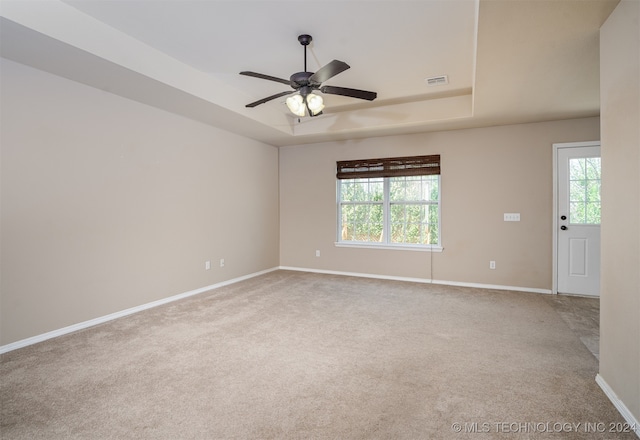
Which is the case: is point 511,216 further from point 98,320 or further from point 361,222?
point 98,320

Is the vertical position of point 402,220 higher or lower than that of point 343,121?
lower

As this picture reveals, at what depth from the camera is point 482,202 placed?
491 cm

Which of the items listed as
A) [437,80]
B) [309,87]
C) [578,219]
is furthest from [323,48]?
[578,219]

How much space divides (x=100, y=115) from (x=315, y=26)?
2.43m

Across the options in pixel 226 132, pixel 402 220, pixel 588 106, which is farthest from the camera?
pixel 402 220

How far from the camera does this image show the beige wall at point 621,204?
1.72 m

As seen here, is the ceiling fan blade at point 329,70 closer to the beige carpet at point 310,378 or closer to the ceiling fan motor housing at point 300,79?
the ceiling fan motor housing at point 300,79

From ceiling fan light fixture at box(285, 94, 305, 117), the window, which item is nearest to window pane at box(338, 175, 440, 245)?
the window

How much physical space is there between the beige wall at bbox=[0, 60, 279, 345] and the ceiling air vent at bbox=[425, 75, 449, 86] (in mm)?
3077

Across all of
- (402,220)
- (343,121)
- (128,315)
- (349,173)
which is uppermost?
(343,121)

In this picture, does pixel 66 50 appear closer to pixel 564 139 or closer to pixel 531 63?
pixel 531 63

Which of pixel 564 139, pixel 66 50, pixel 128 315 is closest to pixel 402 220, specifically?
pixel 564 139

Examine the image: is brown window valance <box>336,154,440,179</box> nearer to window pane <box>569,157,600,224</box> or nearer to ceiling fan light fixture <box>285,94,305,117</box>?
window pane <box>569,157,600,224</box>

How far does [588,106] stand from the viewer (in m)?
3.89
